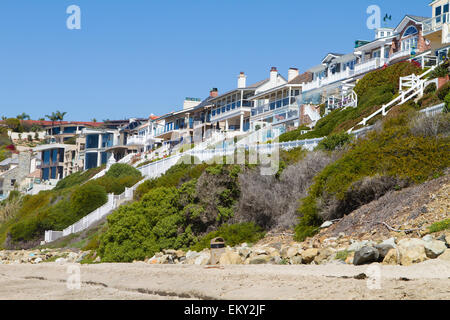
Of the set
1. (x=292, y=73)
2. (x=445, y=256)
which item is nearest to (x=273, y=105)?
(x=292, y=73)

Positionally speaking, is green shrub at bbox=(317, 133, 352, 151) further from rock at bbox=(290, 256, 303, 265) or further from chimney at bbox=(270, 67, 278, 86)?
chimney at bbox=(270, 67, 278, 86)

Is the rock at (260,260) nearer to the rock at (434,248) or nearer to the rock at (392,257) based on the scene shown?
the rock at (392,257)

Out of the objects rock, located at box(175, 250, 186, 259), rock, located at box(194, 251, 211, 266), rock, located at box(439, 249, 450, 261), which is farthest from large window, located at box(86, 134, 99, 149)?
rock, located at box(439, 249, 450, 261)

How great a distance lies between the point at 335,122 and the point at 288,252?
22278 mm

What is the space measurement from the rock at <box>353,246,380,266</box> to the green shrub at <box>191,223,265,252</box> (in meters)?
8.74

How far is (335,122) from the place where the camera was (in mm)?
38406

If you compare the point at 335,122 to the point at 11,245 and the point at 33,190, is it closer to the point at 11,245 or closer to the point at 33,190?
the point at 11,245

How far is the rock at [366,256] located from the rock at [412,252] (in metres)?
0.55

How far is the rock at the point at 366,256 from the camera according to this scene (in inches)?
550

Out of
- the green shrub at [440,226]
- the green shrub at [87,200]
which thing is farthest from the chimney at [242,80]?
the green shrub at [440,226]

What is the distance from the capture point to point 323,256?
626 inches

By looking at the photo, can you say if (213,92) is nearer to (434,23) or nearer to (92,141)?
(92,141)

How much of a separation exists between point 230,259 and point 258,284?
538 centimetres
